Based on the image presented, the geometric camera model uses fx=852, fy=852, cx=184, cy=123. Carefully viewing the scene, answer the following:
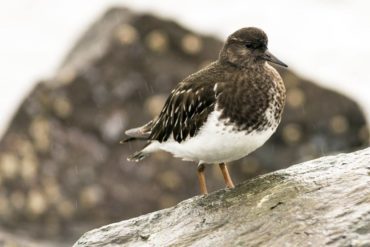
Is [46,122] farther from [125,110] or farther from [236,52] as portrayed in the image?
[236,52]

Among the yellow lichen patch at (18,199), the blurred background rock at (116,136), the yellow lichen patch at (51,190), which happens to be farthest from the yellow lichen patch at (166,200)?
the yellow lichen patch at (18,199)

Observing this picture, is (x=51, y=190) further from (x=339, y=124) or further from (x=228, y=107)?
(x=228, y=107)

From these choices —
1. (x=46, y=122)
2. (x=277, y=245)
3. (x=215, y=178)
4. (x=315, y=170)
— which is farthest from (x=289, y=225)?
(x=46, y=122)

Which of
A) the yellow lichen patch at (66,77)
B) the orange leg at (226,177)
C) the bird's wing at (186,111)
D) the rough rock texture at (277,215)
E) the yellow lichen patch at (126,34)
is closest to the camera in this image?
the rough rock texture at (277,215)

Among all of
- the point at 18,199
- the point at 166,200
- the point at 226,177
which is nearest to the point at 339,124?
the point at 166,200

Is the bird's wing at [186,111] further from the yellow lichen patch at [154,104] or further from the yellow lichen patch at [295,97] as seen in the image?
the yellow lichen patch at [295,97]

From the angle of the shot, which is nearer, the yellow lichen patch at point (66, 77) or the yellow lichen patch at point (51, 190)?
the yellow lichen patch at point (51, 190)

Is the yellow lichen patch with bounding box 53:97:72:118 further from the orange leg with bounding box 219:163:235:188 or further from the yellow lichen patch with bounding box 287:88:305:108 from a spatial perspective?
the orange leg with bounding box 219:163:235:188
